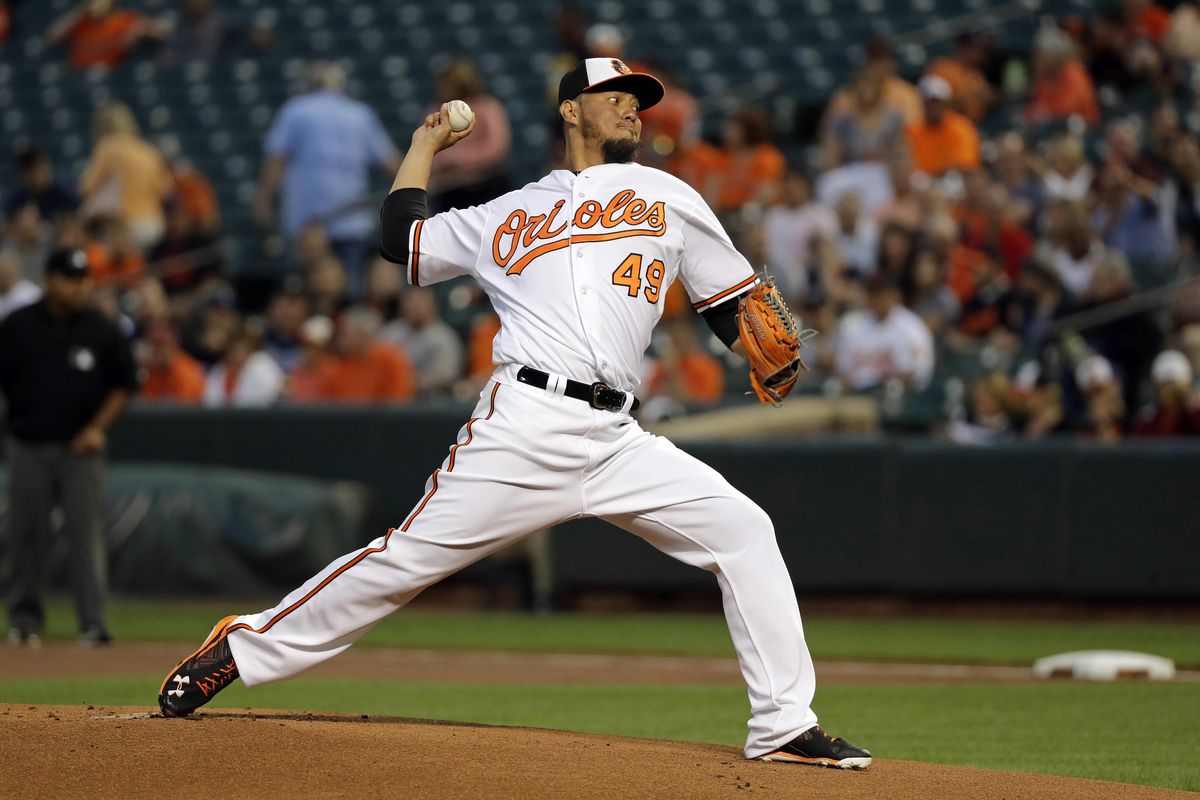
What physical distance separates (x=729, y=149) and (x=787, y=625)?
36.5ft

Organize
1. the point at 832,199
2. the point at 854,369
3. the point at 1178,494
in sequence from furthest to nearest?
the point at 832,199, the point at 854,369, the point at 1178,494

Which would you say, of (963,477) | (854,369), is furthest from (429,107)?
(963,477)

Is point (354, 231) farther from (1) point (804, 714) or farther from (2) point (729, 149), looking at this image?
(1) point (804, 714)

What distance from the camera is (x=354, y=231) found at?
16.2 meters

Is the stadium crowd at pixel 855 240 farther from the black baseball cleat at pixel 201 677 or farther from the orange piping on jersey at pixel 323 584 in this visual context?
the black baseball cleat at pixel 201 677

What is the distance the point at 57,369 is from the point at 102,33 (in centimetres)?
1241

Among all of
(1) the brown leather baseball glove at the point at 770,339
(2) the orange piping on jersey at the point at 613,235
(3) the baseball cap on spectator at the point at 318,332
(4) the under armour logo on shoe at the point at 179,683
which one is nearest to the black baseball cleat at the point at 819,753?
(1) the brown leather baseball glove at the point at 770,339

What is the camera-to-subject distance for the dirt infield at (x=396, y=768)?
15.1 ft

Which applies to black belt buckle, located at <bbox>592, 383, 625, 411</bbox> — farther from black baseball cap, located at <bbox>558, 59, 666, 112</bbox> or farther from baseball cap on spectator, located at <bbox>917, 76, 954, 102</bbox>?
baseball cap on spectator, located at <bbox>917, 76, 954, 102</bbox>

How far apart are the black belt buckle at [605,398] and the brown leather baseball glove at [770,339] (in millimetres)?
429

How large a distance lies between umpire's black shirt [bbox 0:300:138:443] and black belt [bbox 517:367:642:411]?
6015mm

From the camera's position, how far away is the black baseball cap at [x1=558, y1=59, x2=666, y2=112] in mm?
5332

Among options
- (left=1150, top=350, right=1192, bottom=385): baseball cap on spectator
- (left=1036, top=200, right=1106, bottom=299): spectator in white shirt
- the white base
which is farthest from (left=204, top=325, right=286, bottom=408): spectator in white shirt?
the white base

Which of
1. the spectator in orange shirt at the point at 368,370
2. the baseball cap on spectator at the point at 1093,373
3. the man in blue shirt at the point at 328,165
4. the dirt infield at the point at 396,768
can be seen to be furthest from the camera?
the man in blue shirt at the point at 328,165
